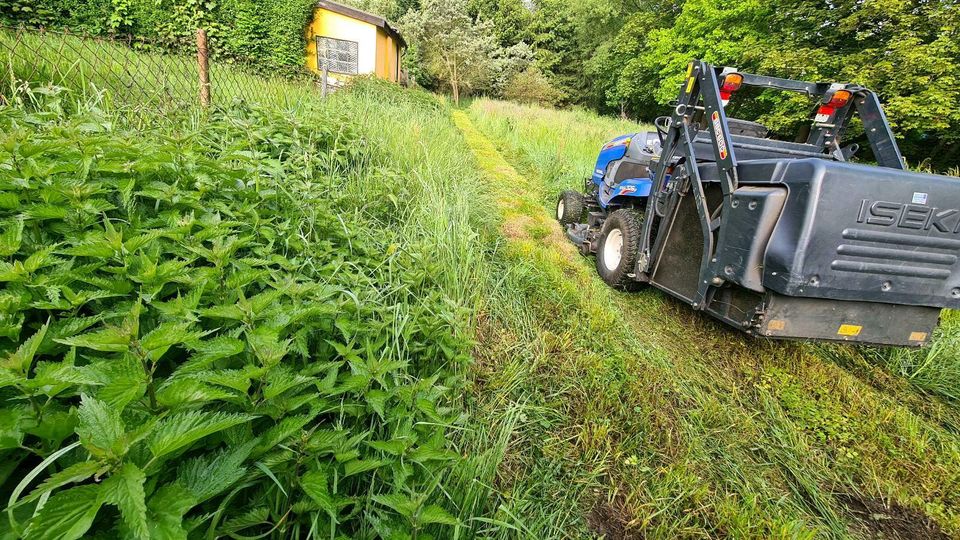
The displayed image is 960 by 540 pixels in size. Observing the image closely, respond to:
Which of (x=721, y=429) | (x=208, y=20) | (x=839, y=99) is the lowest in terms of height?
(x=721, y=429)

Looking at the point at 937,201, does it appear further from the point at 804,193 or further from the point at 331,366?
the point at 331,366

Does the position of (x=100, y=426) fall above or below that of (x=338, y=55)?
below

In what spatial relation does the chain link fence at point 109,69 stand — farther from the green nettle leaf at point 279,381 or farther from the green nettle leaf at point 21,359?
the green nettle leaf at point 279,381

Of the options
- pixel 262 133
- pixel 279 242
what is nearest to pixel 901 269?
pixel 279 242

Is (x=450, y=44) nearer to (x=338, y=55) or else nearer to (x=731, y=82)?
(x=338, y=55)

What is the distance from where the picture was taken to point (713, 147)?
2.68 m

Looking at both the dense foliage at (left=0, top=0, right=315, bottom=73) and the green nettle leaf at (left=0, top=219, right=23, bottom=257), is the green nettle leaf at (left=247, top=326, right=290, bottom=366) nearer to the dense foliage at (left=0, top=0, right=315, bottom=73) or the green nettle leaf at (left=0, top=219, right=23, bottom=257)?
the green nettle leaf at (left=0, top=219, right=23, bottom=257)

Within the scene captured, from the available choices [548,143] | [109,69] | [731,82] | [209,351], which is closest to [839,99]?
[731,82]

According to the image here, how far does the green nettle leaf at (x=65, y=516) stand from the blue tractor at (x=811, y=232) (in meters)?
2.59

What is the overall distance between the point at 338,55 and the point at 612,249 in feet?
53.4

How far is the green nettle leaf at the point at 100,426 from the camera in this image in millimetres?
649

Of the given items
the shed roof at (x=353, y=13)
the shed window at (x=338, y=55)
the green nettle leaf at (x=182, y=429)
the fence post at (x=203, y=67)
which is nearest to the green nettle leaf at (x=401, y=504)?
the green nettle leaf at (x=182, y=429)

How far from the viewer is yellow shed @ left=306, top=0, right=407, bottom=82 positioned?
15305 mm

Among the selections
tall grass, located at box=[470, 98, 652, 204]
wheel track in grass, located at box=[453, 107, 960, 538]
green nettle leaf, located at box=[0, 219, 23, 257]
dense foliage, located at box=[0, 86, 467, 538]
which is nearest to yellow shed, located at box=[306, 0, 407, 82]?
tall grass, located at box=[470, 98, 652, 204]
